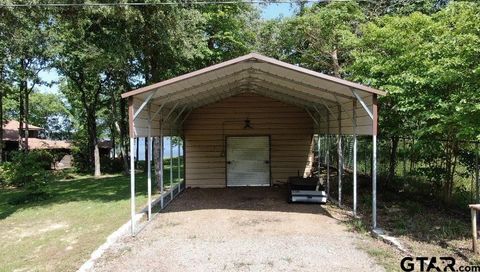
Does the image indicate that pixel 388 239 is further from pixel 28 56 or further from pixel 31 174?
pixel 28 56

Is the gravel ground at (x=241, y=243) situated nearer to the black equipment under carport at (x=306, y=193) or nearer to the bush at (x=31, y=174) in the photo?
the black equipment under carport at (x=306, y=193)

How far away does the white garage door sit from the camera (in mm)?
14312

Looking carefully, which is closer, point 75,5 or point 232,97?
point 75,5

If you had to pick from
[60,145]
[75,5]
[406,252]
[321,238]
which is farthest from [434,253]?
[60,145]

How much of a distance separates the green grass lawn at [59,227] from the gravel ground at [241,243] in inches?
30.6

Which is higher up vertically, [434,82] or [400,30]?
[400,30]

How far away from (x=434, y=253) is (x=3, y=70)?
2178cm

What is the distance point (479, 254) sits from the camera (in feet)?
18.0

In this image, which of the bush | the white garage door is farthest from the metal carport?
the bush

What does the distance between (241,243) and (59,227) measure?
449 cm

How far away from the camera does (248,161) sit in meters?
14.4

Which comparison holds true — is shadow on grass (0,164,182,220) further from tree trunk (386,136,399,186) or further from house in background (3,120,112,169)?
house in background (3,120,112,169)

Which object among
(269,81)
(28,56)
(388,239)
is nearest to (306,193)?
(269,81)

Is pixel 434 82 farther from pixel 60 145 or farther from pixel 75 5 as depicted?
pixel 60 145
